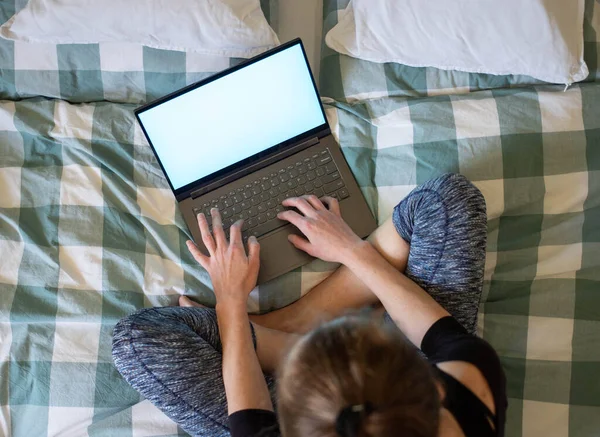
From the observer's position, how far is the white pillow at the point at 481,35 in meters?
1.10

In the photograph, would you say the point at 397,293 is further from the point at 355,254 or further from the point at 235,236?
the point at 235,236

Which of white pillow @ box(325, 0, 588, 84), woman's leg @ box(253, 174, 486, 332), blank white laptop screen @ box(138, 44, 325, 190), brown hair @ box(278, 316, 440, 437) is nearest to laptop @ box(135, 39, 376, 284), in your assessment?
blank white laptop screen @ box(138, 44, 325, 190)

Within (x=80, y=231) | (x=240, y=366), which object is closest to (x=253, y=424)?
(x=240, y=366)

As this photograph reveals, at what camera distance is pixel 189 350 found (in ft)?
3.15

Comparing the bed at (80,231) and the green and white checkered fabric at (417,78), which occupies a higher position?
the green and white checkered fabric at (417,78)

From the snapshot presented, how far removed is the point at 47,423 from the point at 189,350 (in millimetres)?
347

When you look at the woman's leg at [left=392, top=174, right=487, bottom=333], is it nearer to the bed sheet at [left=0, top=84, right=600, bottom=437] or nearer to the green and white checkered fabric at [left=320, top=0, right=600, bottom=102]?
the bed sheet at [left=0, top=84, right=600, bottom=437]

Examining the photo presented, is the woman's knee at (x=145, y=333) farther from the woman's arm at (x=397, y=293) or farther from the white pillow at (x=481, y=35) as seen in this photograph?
the white pillow at (x=481, y=35)

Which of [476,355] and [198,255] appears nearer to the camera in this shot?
[476,355]

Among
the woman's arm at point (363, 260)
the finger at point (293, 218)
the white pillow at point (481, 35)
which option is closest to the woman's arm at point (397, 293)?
the woman's arm at point (363, 260)

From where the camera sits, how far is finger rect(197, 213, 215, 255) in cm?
106

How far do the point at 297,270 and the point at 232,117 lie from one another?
0.34m

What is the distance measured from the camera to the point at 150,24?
3.70ft

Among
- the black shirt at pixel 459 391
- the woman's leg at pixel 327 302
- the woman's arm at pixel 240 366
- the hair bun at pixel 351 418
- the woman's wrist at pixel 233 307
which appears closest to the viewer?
the hair bun at pixel 351 418
